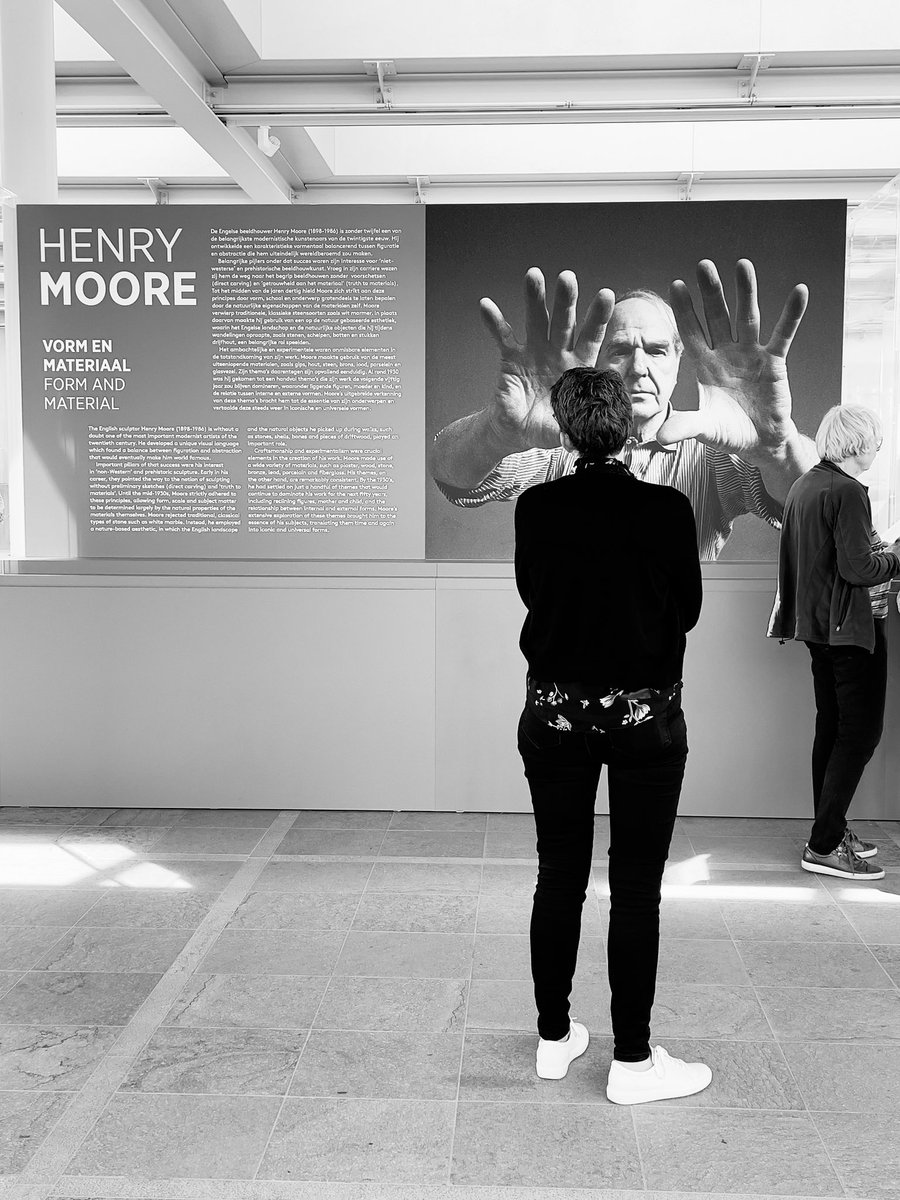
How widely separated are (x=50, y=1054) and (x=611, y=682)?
5.55 feet

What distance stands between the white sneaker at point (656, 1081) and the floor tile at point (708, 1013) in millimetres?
267

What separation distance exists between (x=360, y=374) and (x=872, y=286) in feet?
7.39

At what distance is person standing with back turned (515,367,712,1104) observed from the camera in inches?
94.1

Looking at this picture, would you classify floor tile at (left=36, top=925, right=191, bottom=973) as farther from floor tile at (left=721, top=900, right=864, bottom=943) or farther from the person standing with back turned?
floor tile at (left=721, top=900, right=864, bottom=943)

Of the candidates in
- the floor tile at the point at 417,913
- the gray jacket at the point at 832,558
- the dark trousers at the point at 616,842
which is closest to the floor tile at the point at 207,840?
the floor tile at the point at 417,913

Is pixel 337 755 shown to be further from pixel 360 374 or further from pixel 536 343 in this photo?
pixel 536 343

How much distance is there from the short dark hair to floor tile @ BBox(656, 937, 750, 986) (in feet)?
5.41

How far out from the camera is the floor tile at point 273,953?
337 centimetres

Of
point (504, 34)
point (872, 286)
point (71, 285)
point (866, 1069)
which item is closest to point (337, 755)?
point (71, 285)

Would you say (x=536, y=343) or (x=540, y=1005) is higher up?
(x=536, y=343)

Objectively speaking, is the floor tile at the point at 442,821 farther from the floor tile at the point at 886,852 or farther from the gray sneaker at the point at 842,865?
the floor tile at the point at 886,852

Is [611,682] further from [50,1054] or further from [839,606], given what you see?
[839,606]

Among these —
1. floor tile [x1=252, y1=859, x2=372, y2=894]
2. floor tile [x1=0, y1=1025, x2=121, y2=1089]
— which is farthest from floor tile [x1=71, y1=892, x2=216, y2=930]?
floor tile [x1=0, y1=1025, x2=121, y2=1089]

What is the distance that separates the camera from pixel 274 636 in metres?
5.00
